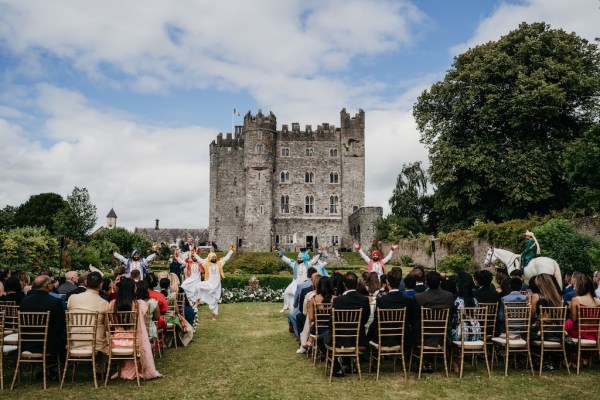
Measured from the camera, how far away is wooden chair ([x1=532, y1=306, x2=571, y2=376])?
27.7ft

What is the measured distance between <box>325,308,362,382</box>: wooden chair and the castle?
48.0 m

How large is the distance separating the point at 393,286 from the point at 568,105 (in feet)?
88.0

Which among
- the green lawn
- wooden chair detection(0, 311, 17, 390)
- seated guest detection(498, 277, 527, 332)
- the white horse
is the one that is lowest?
the green lawn

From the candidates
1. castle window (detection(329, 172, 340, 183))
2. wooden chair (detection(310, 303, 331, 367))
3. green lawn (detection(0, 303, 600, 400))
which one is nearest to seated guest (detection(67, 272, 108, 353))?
green lawn (detection(0, 303, 600, 400))

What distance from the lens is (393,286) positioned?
9.28 meters

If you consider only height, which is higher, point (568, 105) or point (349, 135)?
point (349, 135)

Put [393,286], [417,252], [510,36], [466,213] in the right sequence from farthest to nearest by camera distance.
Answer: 1. [417,252]
2. [466,213]
3. [510,36]
4. [393,286]

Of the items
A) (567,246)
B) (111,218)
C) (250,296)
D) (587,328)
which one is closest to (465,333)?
(587,328)

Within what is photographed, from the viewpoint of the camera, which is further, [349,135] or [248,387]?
[349,135]

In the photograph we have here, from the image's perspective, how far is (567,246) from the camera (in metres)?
19.6

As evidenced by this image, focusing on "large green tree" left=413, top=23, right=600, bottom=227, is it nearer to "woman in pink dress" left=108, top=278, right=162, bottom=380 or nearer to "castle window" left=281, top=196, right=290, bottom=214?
"woman in pink dress" left=108, top=278, right=162, bottom=380

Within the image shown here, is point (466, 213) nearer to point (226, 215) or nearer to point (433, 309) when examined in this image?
point (433, 309)

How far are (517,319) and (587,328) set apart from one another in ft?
4.32

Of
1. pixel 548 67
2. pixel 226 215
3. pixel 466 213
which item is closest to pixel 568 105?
pixel 548 67
